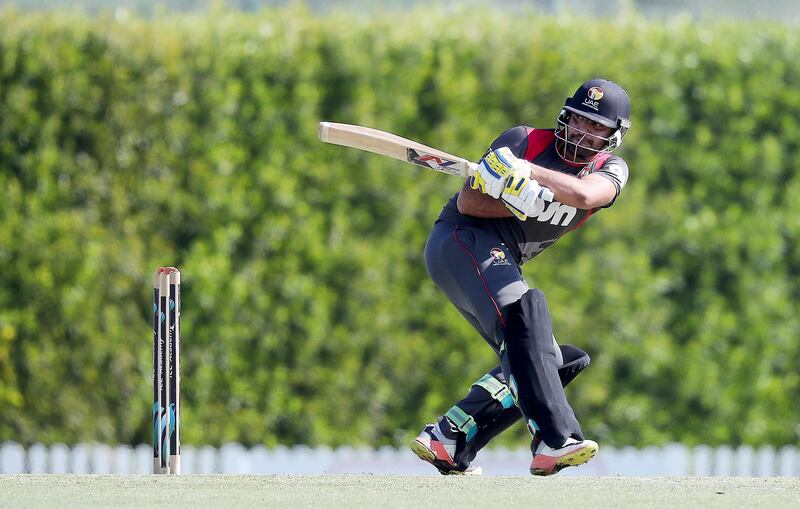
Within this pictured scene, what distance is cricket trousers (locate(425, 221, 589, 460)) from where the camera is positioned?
5.15 m

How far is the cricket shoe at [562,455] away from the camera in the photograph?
5.09 meters

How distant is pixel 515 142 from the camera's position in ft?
18.1

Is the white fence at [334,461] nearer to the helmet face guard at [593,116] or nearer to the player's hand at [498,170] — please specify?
the helmet face guard at [593,116]

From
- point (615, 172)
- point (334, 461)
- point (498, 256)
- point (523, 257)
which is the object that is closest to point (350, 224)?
point (334, 461)

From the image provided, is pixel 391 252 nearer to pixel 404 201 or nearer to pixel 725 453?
pixel 404 201

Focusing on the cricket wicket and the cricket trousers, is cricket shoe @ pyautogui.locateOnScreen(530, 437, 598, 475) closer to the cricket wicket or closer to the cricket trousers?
the cricket trousers

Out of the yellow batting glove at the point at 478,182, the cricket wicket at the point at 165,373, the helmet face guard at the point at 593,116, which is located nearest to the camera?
the yellow batting glove at the point at 478,182

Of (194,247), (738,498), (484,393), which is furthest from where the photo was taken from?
(194,247)

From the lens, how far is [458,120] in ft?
27.7

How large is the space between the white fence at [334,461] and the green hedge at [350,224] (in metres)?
0.08

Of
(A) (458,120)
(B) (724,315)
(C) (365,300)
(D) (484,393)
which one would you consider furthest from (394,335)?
(D) (484,393)

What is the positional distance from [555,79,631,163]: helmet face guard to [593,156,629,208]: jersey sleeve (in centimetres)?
6

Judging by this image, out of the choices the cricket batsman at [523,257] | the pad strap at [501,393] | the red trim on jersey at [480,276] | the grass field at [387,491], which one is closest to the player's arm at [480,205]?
the cricket batsman at [523,257]

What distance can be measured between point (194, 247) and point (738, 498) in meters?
4.34
